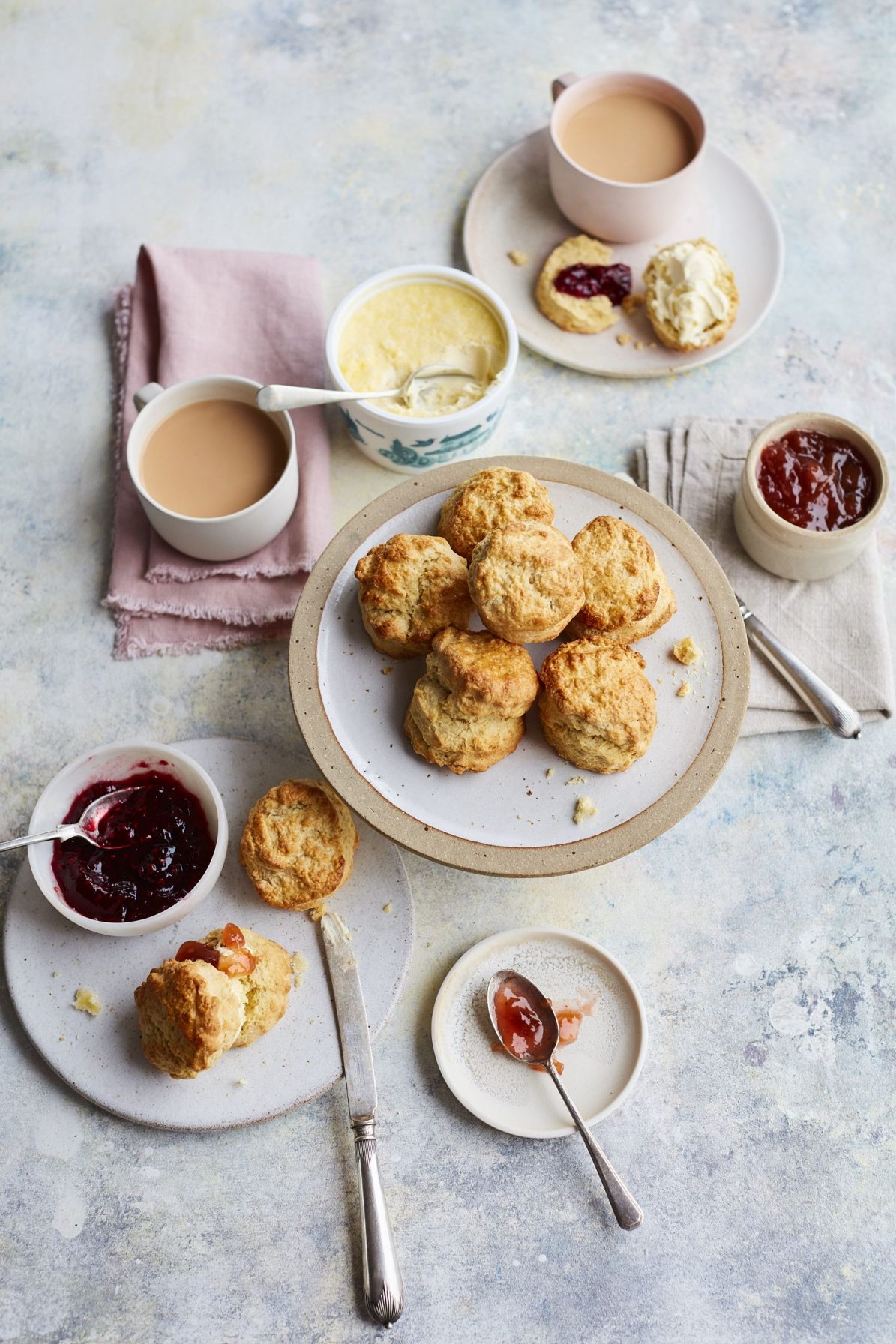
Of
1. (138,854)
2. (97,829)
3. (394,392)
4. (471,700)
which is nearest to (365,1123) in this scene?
(138,854)

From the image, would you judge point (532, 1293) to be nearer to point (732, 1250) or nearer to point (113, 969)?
point (732, 1250)

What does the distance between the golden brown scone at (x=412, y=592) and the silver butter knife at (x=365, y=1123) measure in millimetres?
885

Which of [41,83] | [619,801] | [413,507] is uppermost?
[41,83]

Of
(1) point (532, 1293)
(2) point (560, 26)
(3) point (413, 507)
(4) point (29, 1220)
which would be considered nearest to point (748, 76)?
(2) point (560, 26)

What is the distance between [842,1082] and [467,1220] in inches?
45.0

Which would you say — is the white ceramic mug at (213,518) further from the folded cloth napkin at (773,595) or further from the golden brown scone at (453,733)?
the folded cloth napkin at (773,595)

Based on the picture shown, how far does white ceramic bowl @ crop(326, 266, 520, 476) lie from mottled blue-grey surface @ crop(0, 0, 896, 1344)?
0.70 feet

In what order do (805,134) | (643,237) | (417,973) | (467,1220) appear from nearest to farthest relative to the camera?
1. (467,1220)
2. (417,973)
3. (643,237)
4. (805,134)

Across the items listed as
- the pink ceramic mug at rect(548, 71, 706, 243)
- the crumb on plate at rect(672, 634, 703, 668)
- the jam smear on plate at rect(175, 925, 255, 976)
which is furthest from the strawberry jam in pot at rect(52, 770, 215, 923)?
the pink ceramic mug at rect(548, 71, 706, 243)

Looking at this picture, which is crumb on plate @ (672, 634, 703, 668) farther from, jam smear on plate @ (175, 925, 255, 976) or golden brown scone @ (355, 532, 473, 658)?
jam smear on plate @ (175, 925, 255, 976)

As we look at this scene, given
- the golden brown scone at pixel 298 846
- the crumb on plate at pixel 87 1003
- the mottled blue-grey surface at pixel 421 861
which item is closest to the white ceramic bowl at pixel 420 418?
the mottled blue-grey surface at pixel 421 861

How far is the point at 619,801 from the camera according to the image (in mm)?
2900

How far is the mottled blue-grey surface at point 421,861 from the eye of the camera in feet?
9.99

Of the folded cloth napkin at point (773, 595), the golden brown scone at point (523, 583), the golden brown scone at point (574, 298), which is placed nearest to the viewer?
the golden brown scone at point (523, 583)
